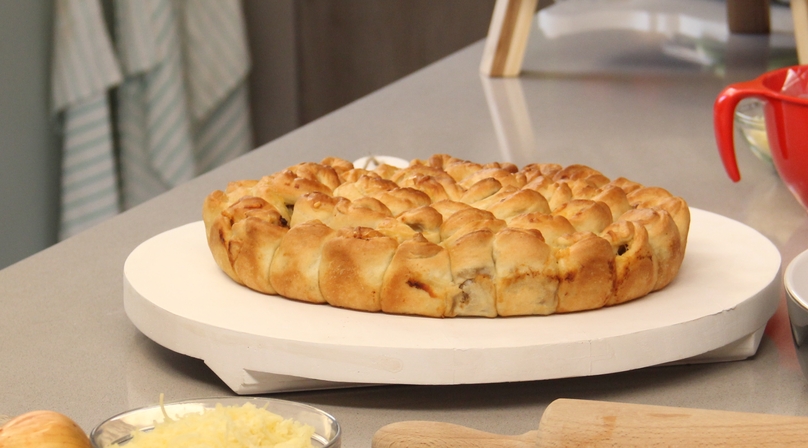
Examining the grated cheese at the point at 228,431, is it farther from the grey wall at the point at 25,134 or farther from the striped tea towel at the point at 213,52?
the striped tea towel at the point at 213,52

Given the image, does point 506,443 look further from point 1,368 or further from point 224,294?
point 1,368

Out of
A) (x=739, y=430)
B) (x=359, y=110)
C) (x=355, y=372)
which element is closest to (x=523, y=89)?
(x=359, y=110)

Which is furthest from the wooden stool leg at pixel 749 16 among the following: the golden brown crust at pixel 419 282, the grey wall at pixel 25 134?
the golden brown crust at pixel 419 282

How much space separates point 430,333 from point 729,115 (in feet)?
1.63

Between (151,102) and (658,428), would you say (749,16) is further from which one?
A: (658,428)

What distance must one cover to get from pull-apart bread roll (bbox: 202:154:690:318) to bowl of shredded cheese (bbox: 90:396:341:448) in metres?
0.19

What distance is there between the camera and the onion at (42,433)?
1.48 ft

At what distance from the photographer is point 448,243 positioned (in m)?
0.69

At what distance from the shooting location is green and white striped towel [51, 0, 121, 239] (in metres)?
2.23

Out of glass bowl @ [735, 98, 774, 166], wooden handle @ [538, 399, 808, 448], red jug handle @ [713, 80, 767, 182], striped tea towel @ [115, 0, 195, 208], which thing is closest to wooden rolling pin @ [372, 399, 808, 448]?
wooden handle @ [538, 399, 808, 448]

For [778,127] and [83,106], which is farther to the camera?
[83,106]

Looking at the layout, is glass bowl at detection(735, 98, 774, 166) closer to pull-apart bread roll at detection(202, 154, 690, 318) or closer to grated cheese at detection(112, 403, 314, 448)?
pull-apart bread roll at detection(202, 154, 690, 318)

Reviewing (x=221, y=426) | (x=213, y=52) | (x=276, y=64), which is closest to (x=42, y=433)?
(x=221, y=426)

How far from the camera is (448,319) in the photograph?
67 cm
